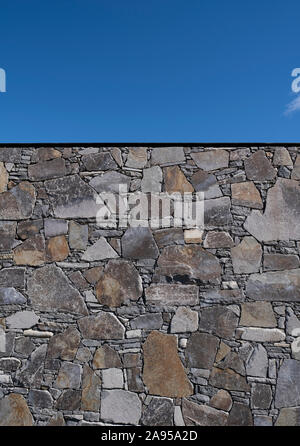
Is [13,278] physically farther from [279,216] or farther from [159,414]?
[279,216]

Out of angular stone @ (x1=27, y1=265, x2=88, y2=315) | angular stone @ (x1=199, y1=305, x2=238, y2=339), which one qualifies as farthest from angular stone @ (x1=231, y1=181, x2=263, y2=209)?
angular stone @ (x1=27, y1=265, x2=88, y2=315)

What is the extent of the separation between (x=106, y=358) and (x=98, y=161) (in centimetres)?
189

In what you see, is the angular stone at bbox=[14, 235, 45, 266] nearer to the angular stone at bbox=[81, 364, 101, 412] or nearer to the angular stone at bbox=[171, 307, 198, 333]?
the angular stone at bbox=[81, 364, 101, 412]

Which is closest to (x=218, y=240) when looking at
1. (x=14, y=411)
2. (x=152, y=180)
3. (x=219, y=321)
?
(x=219, y=321)

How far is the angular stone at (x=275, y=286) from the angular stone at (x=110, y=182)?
1503mm

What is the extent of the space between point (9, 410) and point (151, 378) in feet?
4.56

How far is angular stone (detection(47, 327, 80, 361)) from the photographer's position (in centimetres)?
345

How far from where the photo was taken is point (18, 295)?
11.7 feet

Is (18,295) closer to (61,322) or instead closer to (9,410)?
(61,322)

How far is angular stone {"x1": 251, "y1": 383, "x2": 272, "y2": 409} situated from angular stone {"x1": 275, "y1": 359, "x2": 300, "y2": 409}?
7cm

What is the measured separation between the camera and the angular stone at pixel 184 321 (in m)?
3.40

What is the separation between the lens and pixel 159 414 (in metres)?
3.35

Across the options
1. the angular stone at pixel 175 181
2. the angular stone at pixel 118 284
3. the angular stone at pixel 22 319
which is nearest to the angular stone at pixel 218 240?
the angular stone at pixel 175 181

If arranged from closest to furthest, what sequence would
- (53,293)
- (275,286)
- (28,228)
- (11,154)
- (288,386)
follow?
(288,386), (275,286), (53,293), (28,228), (11,154)
